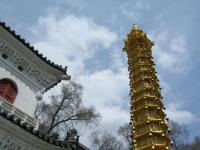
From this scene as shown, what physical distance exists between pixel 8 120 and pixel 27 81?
421 cm

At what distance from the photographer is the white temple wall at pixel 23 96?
13016 millimetres

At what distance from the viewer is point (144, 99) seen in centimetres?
2258

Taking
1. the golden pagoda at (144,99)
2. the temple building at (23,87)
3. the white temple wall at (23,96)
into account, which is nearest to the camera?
the temple building at (23,87)

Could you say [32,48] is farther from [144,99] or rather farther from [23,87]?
[144,99]

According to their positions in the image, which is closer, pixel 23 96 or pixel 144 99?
pixel 23 96

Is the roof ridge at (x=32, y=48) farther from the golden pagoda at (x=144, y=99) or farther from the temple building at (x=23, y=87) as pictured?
the golden pagoda at (x=144, y=99)

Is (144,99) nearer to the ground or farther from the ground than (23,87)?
farther from the ground

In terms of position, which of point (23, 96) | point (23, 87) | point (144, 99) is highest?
point (144, 99)

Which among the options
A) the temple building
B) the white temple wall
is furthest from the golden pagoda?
the white temple wall

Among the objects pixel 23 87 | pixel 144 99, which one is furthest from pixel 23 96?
pixel 144 99

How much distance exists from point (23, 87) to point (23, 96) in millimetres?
436

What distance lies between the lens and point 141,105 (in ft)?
74.2

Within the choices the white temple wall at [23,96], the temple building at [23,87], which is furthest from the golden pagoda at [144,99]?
the white temple wall at [23,96]

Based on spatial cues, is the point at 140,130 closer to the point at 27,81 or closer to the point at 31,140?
the point at 27,81
